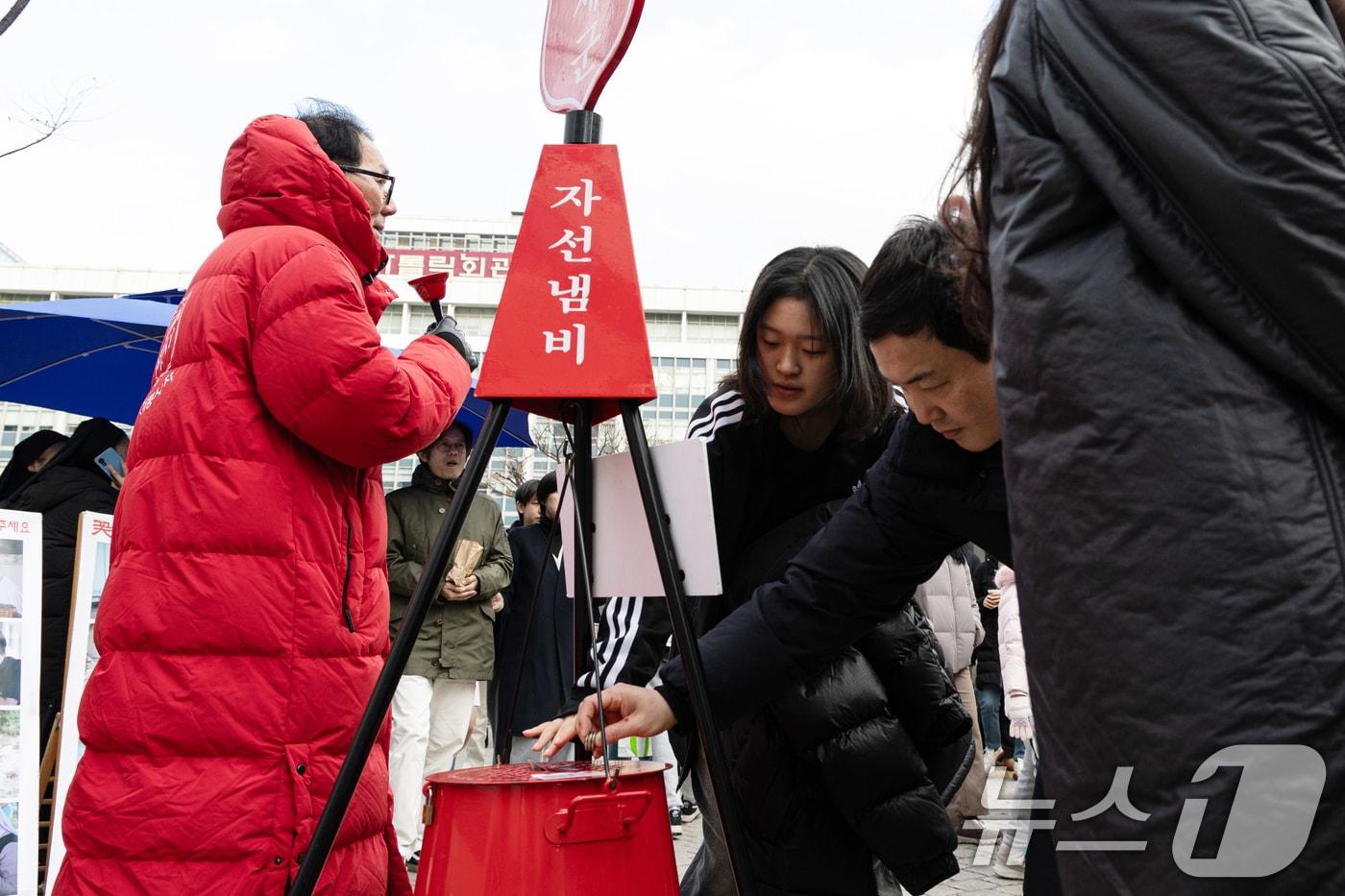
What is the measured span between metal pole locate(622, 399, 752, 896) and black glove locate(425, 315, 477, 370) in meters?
0.83

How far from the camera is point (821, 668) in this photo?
6.48ft

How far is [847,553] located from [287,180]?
4.69ft

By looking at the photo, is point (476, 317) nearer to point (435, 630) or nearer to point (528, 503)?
point (528, 503)

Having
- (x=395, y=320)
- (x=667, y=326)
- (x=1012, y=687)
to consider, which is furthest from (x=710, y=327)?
(x=1012, y=687)

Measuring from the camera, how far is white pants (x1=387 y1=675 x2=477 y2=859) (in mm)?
4961

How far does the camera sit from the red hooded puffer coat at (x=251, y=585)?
6.38 feet

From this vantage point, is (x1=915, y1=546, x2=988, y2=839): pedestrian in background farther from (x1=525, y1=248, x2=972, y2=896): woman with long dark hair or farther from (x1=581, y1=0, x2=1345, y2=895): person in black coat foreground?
(x1=581, y1=0, x2=1345, y2=895): person in black coat foreground

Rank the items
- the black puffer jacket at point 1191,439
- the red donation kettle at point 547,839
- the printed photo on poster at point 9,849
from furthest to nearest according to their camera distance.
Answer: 1. the printed photo on poster at point 9,849
2. the red donation kettle at point 547,839
3. the black puffer jacket at point 1191,439

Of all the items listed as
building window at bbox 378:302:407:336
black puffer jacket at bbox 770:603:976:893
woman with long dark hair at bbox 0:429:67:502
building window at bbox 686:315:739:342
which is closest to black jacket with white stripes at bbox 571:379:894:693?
black puffer jacket at bbox 770:603:976:893

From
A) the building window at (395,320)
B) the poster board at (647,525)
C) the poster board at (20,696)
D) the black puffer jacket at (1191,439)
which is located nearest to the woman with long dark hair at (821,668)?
the poster board at (647,525)

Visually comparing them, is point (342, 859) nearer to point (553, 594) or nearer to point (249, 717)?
point (249, 717)

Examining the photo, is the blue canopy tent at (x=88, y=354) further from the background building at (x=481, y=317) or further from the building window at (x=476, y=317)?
the building window at (x=476, y=317)

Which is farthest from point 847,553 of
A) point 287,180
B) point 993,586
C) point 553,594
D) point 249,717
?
point 993,586

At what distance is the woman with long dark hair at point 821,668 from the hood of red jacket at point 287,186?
2.92 feet
